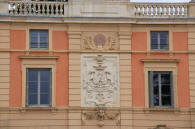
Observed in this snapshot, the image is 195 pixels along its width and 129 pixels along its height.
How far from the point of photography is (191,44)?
26625 millimetres

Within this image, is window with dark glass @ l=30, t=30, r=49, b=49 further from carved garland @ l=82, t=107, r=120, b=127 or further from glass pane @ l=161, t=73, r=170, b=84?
glass pane @ l=161, t=73, r=170, b=84

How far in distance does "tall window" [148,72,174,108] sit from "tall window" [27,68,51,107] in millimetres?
5227

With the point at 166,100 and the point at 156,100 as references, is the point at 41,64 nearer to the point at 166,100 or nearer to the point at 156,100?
the point at 156,100

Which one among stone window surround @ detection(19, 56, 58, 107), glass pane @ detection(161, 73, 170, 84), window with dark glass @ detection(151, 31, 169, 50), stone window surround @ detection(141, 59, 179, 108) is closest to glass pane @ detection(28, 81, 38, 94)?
stone window surround @ detection(19, 56, 58, 107)

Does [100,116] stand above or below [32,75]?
below

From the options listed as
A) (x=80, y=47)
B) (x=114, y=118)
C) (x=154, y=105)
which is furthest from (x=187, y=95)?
(x=80, y=47)

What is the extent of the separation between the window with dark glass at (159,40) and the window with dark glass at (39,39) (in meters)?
5.52

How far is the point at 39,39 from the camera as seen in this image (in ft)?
86.2

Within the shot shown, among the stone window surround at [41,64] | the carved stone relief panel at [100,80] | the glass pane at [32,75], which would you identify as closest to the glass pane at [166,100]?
the carved stone relief panel at [100,80]

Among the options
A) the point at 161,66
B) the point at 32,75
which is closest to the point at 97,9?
the point at 161,66

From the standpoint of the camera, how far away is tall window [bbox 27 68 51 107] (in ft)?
84.3

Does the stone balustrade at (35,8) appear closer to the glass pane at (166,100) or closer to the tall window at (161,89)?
the tall window at (161,89)

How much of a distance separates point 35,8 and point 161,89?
7.73 metres

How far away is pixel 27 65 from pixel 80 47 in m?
2.85
